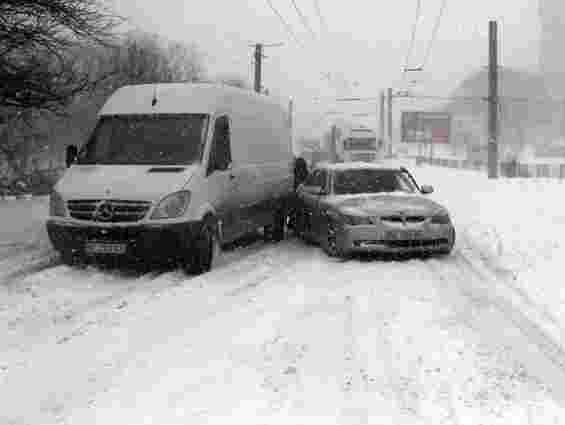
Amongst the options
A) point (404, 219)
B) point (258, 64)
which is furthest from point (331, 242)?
point (258, 64)

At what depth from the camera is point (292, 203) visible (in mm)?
14336

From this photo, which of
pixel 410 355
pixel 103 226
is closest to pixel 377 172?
pixel 103 226

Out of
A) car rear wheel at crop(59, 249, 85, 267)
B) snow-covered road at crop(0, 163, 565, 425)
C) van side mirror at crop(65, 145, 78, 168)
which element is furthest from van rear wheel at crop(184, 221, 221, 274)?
van side mirror at crop(65, 145, 78, 168)

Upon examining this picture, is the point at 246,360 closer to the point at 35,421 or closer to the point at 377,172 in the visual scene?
the point at 35,421

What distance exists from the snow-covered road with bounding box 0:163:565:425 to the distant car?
881mm

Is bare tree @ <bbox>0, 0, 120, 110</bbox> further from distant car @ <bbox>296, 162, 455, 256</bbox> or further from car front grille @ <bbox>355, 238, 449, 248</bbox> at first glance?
car front grille @ <bbox>355, 238, 449, 248</bbox>

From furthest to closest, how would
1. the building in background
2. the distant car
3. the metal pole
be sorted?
the building in background, the metal pole, the distant car

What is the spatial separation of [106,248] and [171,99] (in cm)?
280

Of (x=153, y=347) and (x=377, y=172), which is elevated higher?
(x=377, y=172)

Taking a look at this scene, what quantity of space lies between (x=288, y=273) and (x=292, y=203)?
15.6 ft

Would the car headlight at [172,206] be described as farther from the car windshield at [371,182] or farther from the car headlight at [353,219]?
the car windshield at [371,182]

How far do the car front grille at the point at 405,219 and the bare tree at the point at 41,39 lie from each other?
801 cm

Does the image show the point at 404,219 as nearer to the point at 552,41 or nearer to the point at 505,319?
the point at 505,319

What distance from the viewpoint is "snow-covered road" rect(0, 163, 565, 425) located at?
15.3ft
